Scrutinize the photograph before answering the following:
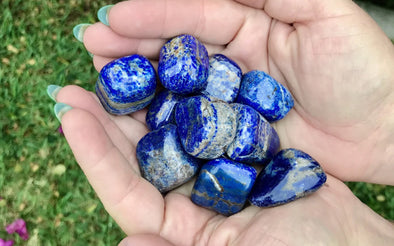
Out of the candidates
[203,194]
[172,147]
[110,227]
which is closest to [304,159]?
[203,194]

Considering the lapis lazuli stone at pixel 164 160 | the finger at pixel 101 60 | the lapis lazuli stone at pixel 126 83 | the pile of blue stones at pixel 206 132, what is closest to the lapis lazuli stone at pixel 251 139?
the pile of blue stones at pixel 206 132

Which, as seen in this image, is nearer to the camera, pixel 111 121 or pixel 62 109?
pixel 62 109

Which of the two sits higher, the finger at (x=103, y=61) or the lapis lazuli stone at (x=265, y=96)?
the lapis lazuli stone at (x=265, y=96)

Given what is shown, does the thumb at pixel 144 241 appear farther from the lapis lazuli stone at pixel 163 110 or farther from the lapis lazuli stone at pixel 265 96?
the lapis lazuli stone at pixel 265 96

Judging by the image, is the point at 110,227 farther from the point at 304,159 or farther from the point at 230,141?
the point at 304,159

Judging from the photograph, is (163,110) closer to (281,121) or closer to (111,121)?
(111,121)

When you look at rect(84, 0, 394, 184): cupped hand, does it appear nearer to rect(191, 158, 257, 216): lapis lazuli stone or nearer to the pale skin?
the pale skin

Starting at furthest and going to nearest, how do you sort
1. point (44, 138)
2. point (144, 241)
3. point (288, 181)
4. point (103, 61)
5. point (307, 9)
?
1. point (44, 138)
2. point (103, 61)
3. point (307, 9)
4. point (288, 181)
5. point (144, 241)

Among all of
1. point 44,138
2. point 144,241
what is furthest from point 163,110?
point 44,138
